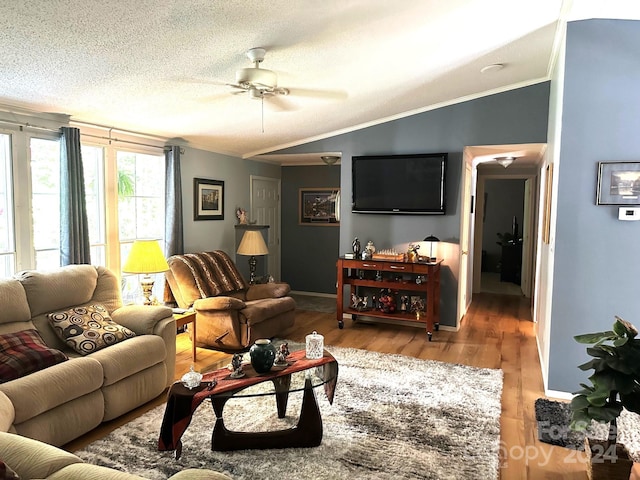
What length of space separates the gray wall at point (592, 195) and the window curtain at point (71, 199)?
152 inches

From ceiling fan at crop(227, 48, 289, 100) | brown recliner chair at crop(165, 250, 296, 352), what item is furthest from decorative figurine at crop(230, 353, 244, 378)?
ceiling fan at crop(227, 48, 289, 100)

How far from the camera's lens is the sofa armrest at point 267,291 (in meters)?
5.26

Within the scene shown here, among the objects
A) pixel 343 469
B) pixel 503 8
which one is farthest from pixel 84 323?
pixel 503 8

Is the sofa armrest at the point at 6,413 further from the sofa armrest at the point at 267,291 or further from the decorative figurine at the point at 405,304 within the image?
the decorative figurine at the point at 405,304

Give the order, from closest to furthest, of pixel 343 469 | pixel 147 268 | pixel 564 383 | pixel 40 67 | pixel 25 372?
pixel 343 469 < pixel 25 372 < pixel 40 67 < pixel 564 383 < pixel 147 268

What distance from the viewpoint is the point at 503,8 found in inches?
118

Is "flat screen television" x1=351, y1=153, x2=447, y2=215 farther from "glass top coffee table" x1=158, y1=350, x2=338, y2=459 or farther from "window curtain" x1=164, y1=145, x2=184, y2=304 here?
"glass top coffee table" x1=158, y1=350, x2=338, y2=459

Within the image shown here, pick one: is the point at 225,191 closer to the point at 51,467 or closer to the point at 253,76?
the point at 253,76

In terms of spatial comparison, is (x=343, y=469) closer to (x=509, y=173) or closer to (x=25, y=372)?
(x=25, y=372)

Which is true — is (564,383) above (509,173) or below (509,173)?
below

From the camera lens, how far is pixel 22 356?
2.72m

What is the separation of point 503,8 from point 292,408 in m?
3.01

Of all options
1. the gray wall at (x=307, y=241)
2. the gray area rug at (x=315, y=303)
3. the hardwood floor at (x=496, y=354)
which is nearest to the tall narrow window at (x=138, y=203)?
the hardwood floor at (x=496, y=354)

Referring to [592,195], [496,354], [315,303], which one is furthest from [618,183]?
[315,303]
